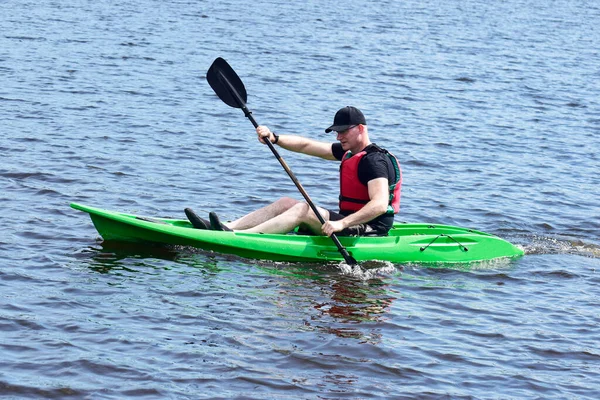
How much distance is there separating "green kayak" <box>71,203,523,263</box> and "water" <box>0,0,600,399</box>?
0.11 m

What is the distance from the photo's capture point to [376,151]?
23.9 feet

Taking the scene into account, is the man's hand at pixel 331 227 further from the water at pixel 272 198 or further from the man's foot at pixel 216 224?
the man's foot at pixel 216 224

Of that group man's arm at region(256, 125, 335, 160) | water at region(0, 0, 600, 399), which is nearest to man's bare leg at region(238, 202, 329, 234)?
water at region(0, 0, 600, 399)

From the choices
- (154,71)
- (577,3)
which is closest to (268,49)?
(154,71)

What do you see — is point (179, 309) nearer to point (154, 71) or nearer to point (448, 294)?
point (448, 294)

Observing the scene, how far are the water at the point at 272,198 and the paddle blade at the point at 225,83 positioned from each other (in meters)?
1.21

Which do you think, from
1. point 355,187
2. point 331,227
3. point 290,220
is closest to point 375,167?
point 355,187

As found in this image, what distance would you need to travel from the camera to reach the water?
5496 mm

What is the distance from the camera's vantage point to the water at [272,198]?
18.0ft

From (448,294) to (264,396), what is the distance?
2.46m

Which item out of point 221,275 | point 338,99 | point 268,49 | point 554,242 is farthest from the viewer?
point 268,49

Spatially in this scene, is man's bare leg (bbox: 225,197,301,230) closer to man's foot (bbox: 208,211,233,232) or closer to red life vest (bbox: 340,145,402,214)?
man's foot (bbox: 208,211,233,232)

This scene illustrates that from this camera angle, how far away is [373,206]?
7.14 metres

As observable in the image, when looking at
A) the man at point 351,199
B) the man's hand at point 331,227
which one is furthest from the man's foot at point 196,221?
the man's hand at point 331,227
